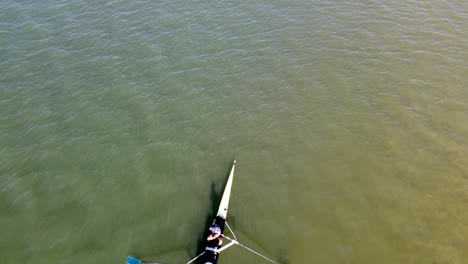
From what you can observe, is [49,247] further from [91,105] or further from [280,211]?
[280,211]

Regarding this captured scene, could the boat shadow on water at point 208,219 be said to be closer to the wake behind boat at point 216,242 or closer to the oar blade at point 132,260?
the wake behind boat at point 216,242

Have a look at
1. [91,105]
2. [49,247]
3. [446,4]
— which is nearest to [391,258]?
[49,247]

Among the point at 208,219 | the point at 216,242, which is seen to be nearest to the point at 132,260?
the point at 216,242

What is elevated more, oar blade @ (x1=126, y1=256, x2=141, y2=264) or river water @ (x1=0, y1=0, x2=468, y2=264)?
river water @ (x1=0, y1=0, x2=468, y2=264)

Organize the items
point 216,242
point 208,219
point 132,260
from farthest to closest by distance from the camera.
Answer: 1. point 208,219
2. point 216,242
3. point 132,260

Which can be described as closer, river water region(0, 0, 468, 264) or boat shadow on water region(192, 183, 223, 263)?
boat shadow on water region(192, 183, 223, 263)

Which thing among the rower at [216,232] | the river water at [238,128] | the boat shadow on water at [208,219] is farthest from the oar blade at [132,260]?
the rower at [216,232]

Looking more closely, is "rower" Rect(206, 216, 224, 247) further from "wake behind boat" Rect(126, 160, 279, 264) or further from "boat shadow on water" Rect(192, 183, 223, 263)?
"boat shadow on water" Rect(192, 183, 223, 263)

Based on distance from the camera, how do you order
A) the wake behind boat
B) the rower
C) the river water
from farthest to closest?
the river water
the rower
the wake behind boat

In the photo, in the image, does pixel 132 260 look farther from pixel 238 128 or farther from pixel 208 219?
pixel 238 128

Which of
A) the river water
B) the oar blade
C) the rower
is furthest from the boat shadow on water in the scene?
the oar blade
